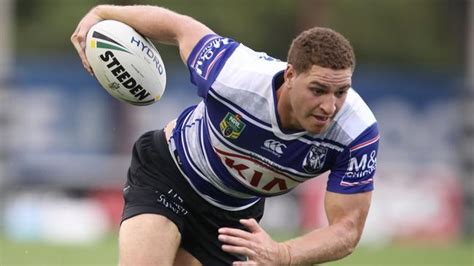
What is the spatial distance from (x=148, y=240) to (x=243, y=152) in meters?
0.77

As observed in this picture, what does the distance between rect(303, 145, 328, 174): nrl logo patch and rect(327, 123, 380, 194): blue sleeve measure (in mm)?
112

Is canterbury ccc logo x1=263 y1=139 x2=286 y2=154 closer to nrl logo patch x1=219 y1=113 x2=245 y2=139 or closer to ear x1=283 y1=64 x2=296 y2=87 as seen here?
nrl logo patch x1=219 y1=113 x2=245 y2=139

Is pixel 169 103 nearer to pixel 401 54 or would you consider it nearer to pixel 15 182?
pixel 15 182

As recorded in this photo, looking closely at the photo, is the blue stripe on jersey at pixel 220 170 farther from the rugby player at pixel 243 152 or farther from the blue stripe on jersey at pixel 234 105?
the blue stripe on jersey at pixel 234 105

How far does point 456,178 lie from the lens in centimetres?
2038

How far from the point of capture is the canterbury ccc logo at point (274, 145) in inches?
278

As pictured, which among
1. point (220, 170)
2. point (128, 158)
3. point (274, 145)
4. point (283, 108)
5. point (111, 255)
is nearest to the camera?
point (283, 108)

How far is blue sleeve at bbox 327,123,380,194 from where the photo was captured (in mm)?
6883

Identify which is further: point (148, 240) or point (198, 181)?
point (198, 181)

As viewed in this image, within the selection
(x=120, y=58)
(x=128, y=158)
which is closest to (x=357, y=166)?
(x=120, y=58)

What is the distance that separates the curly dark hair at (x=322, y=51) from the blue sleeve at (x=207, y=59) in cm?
70

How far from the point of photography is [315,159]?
7.01 m

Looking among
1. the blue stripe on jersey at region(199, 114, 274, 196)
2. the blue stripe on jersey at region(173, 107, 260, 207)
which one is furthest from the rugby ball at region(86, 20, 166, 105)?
the blue stripe on jersey at region(199, 114, 274, 196)

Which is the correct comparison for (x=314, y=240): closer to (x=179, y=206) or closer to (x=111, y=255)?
(x=179, y=206)
